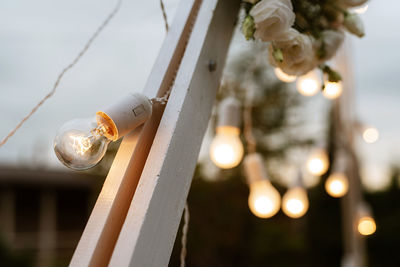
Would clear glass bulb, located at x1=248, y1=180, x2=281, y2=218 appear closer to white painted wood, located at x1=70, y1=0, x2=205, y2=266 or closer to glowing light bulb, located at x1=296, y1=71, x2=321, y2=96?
glowing light bulb, located at x1=296, y1=71, x2=321, y2=96

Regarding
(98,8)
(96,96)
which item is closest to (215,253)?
(96,96)

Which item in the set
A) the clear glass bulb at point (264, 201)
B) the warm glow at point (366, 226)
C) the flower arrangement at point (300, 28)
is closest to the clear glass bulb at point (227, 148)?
the clear glass bulb at point (264, 201)

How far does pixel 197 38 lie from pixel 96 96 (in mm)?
2346

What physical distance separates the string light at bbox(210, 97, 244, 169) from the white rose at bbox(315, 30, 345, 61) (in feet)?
1.86

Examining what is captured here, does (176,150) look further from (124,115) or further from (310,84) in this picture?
(310,84)

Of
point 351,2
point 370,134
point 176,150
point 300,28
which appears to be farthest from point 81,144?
point 370,134

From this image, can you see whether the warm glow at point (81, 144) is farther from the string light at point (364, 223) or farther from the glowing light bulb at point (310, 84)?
the string light at point (364, 223)

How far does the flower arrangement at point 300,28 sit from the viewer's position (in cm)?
49

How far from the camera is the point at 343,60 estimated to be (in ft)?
8.88

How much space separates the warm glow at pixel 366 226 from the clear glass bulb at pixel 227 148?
1.70 meters

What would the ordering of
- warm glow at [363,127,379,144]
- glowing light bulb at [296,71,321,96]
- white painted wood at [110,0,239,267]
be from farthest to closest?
1. warm glow at [363,127,379,144]
2. glowing light bulb at [296,71,321,96]
3. white painted wood at [110,0,239,267]

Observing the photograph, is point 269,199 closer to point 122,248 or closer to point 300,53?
point 300,53

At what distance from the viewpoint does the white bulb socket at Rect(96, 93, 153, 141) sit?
0.41 metres

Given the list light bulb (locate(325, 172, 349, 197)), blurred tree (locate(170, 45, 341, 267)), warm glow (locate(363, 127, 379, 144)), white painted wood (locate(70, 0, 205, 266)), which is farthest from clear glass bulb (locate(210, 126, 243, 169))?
blurred tree (locate(170, 45, 341, 267))
